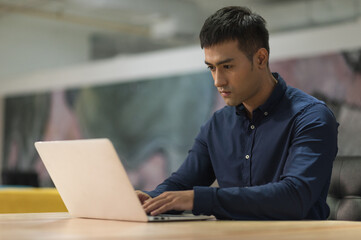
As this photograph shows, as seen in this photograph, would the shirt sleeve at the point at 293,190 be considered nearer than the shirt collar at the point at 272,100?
Yes

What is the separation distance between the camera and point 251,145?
74.1 inches

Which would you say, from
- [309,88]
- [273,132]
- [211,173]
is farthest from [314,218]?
[309,88]

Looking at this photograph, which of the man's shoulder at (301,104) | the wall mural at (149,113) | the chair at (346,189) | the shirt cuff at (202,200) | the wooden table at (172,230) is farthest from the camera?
the wall mural at (149,113)

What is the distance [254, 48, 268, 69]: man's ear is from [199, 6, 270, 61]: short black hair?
0.01 metres

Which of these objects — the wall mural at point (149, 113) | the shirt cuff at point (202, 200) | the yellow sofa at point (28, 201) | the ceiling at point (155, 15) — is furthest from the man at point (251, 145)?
the ceiling at point (155, 15)

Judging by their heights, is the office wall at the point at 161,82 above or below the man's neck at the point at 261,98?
below

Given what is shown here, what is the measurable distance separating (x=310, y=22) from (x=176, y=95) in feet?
5.79

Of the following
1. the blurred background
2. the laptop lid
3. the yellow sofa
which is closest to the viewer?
the laptop lid

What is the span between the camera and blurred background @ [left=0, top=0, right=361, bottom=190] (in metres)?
5.22

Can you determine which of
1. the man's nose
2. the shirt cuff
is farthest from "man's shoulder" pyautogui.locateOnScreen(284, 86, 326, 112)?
the shirt cuff

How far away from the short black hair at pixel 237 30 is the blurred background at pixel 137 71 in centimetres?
327

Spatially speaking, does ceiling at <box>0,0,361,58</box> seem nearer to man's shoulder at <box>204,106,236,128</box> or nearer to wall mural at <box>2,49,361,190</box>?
wall mural at <box>2,49,361,190</box>

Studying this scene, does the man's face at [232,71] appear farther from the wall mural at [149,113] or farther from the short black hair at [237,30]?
the wall mural at [149,113]

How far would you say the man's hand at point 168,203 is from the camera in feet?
5.00
